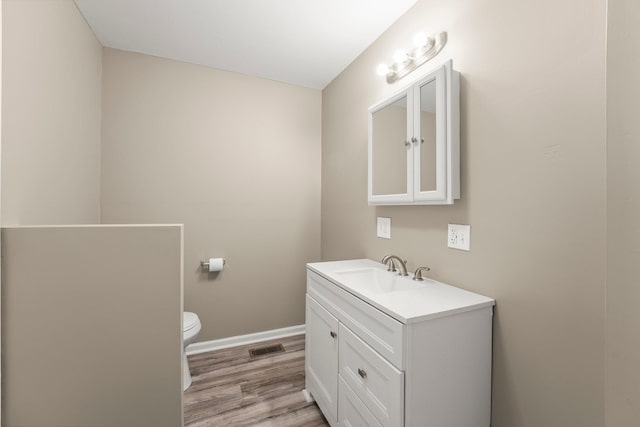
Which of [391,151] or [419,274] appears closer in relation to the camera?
[419,274]

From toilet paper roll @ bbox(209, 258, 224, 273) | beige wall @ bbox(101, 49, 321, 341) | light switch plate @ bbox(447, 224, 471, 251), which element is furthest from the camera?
toilet paper roll @ bbox(209, 258, 224, 273)

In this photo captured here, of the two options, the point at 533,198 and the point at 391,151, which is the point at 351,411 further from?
the point at 391,151

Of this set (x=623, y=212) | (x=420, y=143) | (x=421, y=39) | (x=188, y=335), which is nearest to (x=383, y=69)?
(x=421, y=39)

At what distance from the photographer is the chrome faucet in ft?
5.08

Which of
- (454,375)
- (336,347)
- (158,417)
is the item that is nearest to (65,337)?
(158,417)


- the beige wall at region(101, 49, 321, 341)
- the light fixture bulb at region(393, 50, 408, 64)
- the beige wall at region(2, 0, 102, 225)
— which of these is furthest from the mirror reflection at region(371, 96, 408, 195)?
the beige wall at region(2, 0, 102, 225)

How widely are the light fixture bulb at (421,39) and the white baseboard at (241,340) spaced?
2.44 meters

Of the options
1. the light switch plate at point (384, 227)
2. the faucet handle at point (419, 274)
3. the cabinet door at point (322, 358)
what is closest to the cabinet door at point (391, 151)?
the light switch plate at point (384, 227)

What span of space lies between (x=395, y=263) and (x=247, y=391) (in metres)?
1.29

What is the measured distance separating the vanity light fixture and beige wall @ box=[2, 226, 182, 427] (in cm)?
149

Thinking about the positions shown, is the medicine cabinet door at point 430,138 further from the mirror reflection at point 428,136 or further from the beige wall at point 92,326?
the beige wall at point 92,326

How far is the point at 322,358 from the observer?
5.03 feet

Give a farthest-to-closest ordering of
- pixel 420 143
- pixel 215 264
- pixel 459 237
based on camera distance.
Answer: pixel 215 264 < pixel 420 143 < pixel 459 237

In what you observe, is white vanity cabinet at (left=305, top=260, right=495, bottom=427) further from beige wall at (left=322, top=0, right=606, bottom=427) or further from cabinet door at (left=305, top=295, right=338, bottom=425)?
beige wall at (left=322, top=0, right=606, bottom=427)
